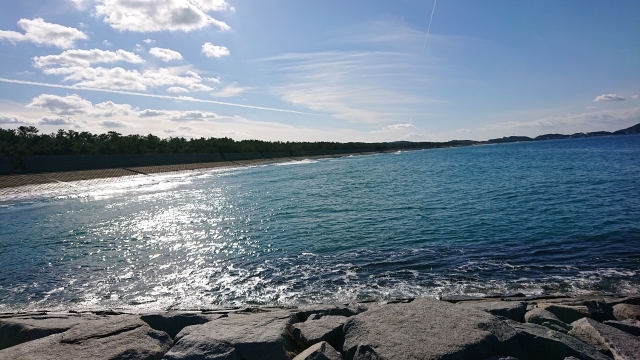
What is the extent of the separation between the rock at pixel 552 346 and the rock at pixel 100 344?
640 centimetres

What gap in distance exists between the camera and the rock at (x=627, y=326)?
7.82 meters

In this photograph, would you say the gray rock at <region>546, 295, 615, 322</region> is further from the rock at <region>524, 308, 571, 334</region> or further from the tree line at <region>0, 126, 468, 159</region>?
the tree line at <region>0, 126, 468, 159</region>

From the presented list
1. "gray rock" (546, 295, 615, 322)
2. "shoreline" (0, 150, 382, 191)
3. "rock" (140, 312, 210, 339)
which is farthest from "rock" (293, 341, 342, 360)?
"shoreline" (0, 150, 382, 191)

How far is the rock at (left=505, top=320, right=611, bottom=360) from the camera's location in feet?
21.1

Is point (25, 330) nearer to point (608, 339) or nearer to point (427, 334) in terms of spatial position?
point (427, 334)

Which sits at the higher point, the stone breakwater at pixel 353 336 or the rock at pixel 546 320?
the stone breakwater at pixel 353 336

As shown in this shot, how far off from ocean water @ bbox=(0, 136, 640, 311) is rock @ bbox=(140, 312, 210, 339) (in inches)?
97.3

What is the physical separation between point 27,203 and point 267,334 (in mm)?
47155

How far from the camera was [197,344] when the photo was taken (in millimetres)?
6492

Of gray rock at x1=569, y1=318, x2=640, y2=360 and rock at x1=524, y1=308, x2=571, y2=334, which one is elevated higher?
rock at x1=524, y1=308, x2=571, y2=334

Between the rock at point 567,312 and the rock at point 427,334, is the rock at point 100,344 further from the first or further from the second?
the rock at point 567,312

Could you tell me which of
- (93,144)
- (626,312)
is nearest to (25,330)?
(626,312)

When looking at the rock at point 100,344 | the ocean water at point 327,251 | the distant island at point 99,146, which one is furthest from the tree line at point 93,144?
the rock at point 100,344

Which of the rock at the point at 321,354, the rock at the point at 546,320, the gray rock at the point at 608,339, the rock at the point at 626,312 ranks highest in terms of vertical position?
the rock at the point at 321,354
